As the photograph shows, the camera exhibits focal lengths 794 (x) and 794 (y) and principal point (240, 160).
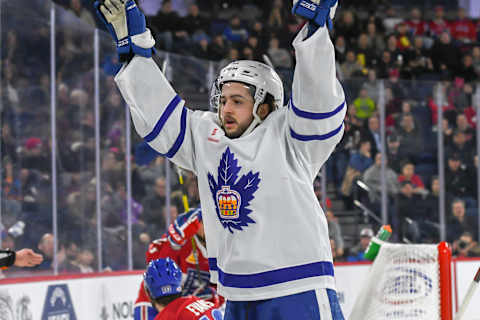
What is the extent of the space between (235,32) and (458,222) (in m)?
3.65

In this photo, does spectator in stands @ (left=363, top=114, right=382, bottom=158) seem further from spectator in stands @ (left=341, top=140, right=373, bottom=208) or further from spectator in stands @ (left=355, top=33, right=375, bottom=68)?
spectator in stands @ (left=355, top=33, right=375, bottom=68)

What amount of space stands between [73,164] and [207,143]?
2.80 metres

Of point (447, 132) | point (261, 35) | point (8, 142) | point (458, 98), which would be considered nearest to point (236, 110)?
point (8, 142)

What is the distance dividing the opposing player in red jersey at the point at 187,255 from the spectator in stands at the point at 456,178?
316 centimetres

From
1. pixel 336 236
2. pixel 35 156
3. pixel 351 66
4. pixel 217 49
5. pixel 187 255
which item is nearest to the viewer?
pixel 187 255

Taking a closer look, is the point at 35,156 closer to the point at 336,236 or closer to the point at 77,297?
the point at 77,297

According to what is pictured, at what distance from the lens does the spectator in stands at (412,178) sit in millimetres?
6414

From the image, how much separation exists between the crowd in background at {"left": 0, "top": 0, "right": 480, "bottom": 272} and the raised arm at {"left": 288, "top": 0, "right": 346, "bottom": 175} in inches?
23.2

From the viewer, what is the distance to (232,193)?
75.4 inches

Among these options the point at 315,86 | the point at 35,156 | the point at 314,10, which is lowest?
the point at 35,156

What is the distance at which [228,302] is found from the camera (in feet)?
6.47

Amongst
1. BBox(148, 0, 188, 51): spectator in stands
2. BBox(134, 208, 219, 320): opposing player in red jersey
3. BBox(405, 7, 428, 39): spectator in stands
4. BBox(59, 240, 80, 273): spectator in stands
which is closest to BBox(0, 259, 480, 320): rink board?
BBox(59, 240, 80, 273): spectator in stands

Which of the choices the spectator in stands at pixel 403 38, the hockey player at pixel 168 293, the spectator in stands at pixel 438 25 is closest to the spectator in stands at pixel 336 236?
the hockey player at pixel 168 293

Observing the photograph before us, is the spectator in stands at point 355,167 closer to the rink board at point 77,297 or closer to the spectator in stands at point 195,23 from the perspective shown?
the rink board at point 77,297
